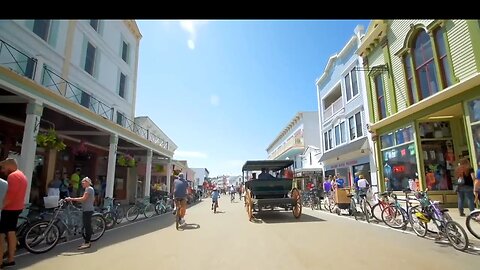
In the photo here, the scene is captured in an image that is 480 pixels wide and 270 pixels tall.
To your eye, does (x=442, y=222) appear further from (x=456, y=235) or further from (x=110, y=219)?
(x=110, y=219)

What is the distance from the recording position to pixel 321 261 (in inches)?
209

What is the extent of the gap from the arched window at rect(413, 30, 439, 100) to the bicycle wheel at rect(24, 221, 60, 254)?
49.3 feet

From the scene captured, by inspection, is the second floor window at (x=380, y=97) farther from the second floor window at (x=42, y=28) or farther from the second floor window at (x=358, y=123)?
the second floor window at (x=42, y=28)

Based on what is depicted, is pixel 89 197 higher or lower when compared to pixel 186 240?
higher

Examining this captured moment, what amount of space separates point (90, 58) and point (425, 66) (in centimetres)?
1781

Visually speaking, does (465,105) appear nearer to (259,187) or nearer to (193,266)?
(259,187)

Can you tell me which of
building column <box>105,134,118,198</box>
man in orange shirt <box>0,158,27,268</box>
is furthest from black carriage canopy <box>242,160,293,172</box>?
man in orange shirt <box>0,158,27,268</box>

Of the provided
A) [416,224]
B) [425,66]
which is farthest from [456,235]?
[425,66]

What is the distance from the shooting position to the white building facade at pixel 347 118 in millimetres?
19266

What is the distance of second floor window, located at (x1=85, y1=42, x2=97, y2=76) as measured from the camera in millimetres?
16500

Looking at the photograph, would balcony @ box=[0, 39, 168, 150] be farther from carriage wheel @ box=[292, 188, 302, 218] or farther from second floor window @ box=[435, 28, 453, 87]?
second floor window @ box=[435, 28, 453, 87]

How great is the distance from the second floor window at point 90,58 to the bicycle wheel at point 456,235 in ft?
58.3
